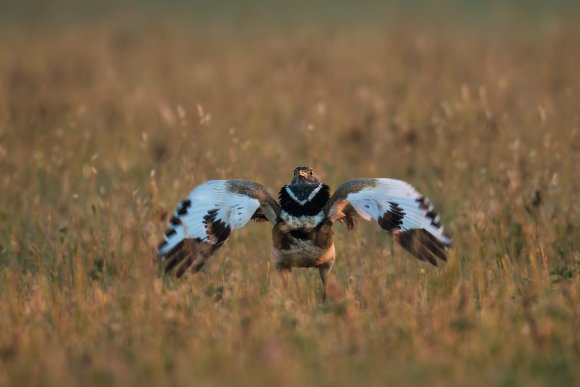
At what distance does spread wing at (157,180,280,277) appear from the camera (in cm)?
555

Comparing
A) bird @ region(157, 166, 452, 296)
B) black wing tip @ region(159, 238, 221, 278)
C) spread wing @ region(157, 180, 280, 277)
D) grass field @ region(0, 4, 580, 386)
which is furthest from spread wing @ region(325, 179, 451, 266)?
black wing tip @ region(159, 238, 221, 278)

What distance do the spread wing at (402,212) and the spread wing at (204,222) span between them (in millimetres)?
496

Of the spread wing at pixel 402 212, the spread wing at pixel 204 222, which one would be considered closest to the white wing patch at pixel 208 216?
the spread wing at pixel 204 222

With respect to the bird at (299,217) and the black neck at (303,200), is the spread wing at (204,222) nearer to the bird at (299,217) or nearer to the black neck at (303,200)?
the bird at (299,217)

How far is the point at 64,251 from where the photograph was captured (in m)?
6.74

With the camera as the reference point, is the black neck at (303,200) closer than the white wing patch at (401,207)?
No

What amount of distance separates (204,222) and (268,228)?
82.0 inches

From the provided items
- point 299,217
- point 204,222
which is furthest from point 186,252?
point 299,217

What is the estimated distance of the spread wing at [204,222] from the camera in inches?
219

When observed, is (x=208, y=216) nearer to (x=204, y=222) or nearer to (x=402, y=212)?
(x=204, y=222)

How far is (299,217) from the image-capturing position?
565cm

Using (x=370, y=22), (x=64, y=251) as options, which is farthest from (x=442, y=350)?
(x=370, y=22)

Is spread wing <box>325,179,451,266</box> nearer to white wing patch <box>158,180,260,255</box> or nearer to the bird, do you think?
the bird

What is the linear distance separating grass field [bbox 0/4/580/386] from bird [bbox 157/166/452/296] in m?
0.20
